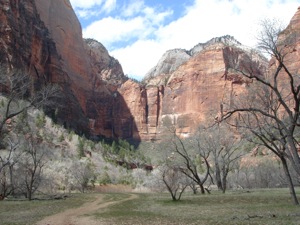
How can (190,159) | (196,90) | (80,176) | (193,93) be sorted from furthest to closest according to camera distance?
(193,93)
(196,90)
(80,176)
(190,159)

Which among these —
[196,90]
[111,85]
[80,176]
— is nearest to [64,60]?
[111,85]

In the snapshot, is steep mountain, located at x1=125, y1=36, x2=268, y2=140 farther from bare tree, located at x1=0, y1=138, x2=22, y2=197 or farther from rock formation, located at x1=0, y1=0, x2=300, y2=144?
bare tree, located at x1=0, y1=138, x2=22, y2=197

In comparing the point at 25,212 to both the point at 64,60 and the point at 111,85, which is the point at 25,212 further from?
the point at 111,85

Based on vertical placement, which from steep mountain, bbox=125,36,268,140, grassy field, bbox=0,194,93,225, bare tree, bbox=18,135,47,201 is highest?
steep mountain, bbox=125,36,268,140

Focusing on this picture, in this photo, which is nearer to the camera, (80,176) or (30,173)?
(30,173)

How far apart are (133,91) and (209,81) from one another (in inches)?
1535

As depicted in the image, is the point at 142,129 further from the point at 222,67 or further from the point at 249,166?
the point at 249,166

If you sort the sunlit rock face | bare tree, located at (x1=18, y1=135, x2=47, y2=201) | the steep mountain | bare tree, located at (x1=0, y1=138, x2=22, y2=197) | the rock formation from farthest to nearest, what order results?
the steep mountain → the sunlit rock face → the rock formation → bare tree, located at (x1=18, y1=135, x2=47, y2=201) → bare tree, located at (x1=0, y1=138, x2=22, y2=197)

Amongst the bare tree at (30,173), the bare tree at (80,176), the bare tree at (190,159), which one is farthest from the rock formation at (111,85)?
the bare tree at (190,159)

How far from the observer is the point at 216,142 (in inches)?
1741

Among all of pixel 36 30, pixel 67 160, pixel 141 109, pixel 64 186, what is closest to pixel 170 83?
pixel 141 109

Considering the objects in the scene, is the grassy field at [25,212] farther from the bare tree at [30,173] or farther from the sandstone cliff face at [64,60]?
the sandstone cliff face at [64,60]

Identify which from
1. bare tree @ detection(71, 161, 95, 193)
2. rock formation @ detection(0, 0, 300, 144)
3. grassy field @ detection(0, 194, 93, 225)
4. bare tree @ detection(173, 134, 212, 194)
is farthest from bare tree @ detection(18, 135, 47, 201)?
rock formation @ detection(0, 0, 300, 144)

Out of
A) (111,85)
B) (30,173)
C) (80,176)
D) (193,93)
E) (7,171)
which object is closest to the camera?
(30,173)
